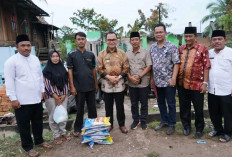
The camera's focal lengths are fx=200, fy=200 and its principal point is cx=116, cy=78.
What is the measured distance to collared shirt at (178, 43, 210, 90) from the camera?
344 cm

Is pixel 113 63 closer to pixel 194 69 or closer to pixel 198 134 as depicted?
pixel 194 69

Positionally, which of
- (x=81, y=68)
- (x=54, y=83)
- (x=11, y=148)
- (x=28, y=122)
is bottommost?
(x=11, y=148)

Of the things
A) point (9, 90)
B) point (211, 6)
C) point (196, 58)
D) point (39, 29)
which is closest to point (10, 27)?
point (39, 29)

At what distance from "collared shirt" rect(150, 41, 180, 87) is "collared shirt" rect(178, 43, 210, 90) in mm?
170

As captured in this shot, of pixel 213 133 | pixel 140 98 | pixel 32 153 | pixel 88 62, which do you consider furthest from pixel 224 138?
pixel 32 153

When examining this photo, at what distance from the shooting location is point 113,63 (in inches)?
150

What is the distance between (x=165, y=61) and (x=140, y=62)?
474 millimetres

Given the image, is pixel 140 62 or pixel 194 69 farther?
pixel 140 62

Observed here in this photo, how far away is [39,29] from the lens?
14.2m

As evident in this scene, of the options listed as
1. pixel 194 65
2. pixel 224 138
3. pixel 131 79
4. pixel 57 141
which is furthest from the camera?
pixel 131 79

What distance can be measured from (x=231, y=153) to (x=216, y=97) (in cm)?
92

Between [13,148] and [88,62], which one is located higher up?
[88,62]

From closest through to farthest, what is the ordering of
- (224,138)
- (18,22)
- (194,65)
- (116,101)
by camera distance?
(194,65) → (224,138) → (116,101) → (18,22)

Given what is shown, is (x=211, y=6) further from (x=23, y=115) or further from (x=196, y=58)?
(x=23, y=115)
